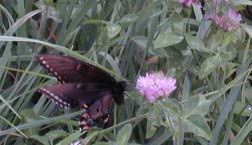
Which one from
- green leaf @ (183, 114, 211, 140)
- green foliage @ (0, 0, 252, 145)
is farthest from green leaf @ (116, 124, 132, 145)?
green leaf @ (183, 114, 211, 140)

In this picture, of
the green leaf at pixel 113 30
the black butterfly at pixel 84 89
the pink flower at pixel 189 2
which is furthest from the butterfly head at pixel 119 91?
the pink flower at pixel 189 2

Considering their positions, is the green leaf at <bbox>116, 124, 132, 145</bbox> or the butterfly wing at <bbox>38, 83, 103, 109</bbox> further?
the butterfly wing at <bbox>38, 83, 103, 109</bbox>

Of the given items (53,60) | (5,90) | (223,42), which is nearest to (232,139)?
(223,42)

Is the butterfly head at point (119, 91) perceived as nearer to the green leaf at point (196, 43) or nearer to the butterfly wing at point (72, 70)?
the butterfly wing at point (72, 70)

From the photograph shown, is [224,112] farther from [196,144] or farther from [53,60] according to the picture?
[53,60]

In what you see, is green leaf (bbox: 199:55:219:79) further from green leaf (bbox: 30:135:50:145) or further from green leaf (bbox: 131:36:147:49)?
green leaf (bbox: 30:135:50:145)

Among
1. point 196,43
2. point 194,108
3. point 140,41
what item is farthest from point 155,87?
point 140,41
